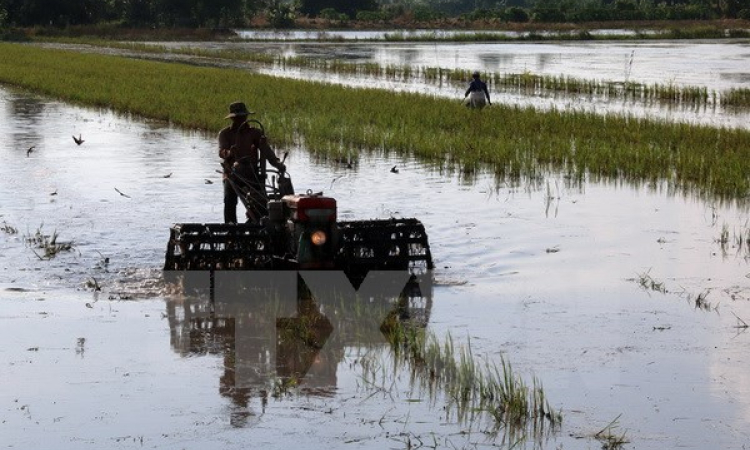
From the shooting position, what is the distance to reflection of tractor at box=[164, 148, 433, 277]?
8.68 m

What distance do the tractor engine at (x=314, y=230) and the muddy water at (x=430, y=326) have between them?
56 cm

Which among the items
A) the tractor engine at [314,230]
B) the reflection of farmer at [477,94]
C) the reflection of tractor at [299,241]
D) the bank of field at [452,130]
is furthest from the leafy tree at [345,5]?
the tractor engine at [314,230]

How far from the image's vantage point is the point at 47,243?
1106 centimetres

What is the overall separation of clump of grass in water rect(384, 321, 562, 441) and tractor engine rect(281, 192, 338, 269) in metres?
0.91

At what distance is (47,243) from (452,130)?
35.7 feet

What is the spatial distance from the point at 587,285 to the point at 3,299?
412 centimetres

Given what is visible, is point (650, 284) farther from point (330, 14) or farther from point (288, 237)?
point (330, 14)

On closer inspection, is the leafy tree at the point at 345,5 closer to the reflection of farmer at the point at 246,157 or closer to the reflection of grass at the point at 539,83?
the reflection of grass at the point at 539,83

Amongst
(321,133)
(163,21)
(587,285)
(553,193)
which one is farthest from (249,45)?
(587,285)

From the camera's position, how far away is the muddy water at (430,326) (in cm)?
636

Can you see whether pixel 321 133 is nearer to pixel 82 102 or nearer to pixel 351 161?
pixel 351 161

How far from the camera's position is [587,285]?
Answer: 32.1 feet

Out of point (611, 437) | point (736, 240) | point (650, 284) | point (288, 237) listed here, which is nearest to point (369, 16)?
point (736, 240)

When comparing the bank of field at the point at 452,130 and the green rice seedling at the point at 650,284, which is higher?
the green rice seedling at the point at 650,284
